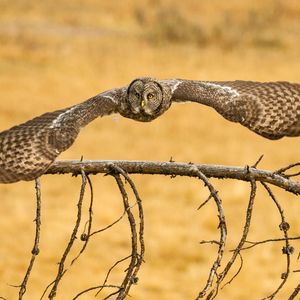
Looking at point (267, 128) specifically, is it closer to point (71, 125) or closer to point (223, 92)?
point (223, 92)

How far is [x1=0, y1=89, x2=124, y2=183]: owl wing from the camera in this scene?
4.68 m

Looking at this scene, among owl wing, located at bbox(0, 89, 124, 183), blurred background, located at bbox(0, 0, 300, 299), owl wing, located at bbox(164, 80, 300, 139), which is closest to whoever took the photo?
owl wing, located at bbox(0, 89, 124, 183)

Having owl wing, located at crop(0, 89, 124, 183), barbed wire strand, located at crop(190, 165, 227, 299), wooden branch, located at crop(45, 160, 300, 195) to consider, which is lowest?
barbed wire strand, located at crop(190, 165, 227, 299)

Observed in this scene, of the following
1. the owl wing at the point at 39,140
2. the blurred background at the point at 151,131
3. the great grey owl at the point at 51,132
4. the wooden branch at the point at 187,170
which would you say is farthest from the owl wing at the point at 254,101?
the wooden branch at the point at 187,170

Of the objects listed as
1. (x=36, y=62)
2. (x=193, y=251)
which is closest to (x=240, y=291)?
(x=193, y=251)

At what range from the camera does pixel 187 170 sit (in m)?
4.75

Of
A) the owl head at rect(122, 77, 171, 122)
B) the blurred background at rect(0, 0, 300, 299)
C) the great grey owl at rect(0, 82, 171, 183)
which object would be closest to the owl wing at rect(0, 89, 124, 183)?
the great grey owl at rect(0, 82, 171, 183)

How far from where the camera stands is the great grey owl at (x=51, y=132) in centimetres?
470

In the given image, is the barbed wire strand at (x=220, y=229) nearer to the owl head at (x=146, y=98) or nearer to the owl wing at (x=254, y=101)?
the owl wing at (x=254, y=101)

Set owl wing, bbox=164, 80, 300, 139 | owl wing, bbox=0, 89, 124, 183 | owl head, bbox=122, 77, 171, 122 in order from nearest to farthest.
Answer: owl wing, bbox=0, 89, 124, 183 → owl wing, bbox=164, 80, 300, 139 → owl head, bbox=122, 77, 171, 122

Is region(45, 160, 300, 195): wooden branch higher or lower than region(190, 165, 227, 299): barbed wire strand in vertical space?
higher

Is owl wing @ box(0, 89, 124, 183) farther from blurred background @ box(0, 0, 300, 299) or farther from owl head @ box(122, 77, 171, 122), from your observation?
blurred background @ box(0, 0, 300, 299)

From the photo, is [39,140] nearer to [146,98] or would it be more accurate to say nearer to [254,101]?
[146,98]

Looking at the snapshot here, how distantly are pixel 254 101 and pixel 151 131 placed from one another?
2012 centimetres
